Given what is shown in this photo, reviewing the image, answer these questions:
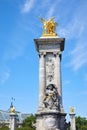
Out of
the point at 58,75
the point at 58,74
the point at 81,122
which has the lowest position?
the point at 81,122

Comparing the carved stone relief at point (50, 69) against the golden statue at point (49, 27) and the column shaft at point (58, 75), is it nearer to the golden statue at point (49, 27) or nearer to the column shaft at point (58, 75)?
the column shaft at point (58, 75)

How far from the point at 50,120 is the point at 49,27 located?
10.3m

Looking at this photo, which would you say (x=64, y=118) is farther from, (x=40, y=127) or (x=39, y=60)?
(x=39, y=60)

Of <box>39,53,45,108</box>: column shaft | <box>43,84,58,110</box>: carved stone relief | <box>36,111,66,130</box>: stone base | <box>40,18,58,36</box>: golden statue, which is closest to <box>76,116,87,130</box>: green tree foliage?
<box>40,18,58,36</box>: golden statue

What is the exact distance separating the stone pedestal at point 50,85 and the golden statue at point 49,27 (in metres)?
1.41

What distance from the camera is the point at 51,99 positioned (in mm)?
28547

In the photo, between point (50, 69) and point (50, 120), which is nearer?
point (50, 120)

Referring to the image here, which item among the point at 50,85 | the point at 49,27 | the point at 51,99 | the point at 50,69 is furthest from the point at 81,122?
the point at 51,99

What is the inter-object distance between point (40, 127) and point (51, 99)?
2.76 m

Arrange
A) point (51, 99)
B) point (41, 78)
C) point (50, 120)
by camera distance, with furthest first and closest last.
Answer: point (41, 78) < point (51, 99) < point (50, 120)

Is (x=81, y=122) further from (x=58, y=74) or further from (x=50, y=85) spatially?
(x=50, y=85)

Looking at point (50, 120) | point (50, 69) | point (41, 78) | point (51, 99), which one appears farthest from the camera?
point (50, 69)

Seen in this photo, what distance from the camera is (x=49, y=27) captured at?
3297 centimetres

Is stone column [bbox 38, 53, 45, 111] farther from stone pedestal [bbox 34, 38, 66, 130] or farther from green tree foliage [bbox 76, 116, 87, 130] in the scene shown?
green tree foliage [bbox 76, 116, 87, 130]
